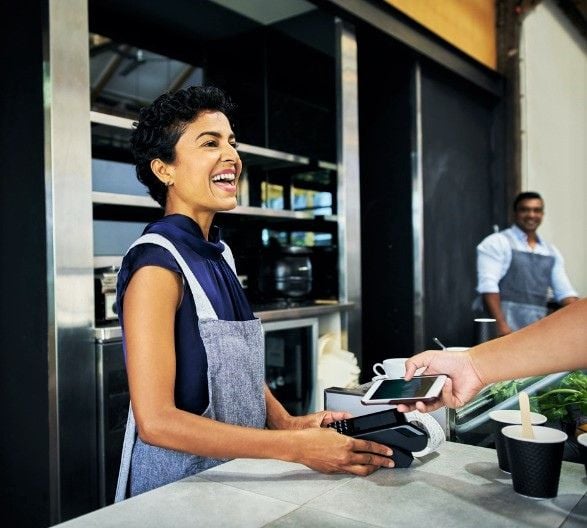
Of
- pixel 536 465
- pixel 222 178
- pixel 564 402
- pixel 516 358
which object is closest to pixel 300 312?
pixel 222 178

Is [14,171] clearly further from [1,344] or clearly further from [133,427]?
[133,427]

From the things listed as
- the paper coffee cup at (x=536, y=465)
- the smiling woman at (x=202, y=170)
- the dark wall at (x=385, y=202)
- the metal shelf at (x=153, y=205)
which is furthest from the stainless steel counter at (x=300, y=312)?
the paper coffee cup at (x=536, y=465)

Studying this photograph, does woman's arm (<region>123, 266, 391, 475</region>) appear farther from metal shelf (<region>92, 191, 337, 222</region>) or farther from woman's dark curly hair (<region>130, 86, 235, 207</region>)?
metal shelf (<region>92, 191, 337, 222</region>)

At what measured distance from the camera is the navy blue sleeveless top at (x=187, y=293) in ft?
4.57

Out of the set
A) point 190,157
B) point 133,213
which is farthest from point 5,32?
point 190,157

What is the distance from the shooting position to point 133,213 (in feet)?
10.5

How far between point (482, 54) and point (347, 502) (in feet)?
15.6

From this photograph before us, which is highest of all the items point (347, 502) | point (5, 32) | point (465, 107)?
point (465, 107)

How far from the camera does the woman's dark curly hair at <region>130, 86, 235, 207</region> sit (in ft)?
5.24

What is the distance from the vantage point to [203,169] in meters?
1.60

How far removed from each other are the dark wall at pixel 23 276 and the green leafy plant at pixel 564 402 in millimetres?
1700

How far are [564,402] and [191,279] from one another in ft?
3.19

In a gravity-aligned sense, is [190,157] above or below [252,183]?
below

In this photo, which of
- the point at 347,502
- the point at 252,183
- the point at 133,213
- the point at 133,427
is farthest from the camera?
the point at 252,183
